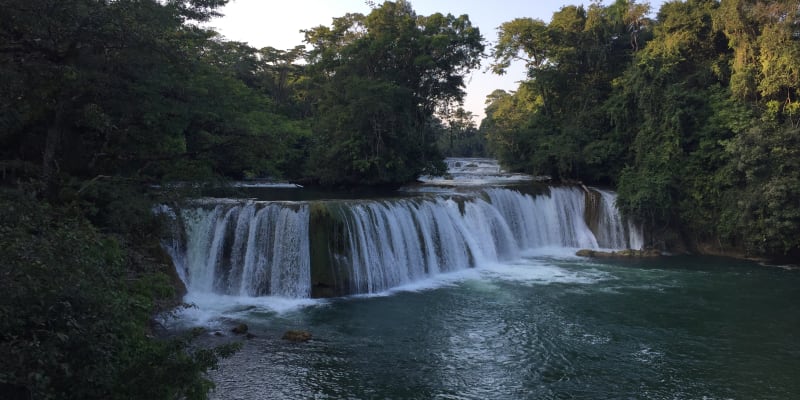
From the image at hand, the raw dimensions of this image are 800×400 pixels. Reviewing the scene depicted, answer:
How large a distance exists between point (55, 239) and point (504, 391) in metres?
6.33

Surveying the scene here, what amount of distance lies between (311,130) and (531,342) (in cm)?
1889

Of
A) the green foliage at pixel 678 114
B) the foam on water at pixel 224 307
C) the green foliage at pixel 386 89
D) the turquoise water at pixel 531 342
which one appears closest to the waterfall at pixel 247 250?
the foam on water at pixel 224 307

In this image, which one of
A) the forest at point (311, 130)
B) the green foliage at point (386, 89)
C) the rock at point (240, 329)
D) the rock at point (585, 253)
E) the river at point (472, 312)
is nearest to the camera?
the forest at point (311, 130)

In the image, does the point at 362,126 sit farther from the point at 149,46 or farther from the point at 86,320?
the point at 86,320

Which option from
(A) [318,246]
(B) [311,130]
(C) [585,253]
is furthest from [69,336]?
(B) [311,130]

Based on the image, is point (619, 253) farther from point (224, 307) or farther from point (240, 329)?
point (240, 329)

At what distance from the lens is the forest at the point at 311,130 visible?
4.99m

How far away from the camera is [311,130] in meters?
26.6

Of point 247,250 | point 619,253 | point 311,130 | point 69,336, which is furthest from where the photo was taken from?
point 311,130

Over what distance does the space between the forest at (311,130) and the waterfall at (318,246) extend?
1.16 metres

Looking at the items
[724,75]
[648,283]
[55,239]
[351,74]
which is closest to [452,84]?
[351,74]

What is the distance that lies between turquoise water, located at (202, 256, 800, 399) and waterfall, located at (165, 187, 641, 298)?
0.69 meters

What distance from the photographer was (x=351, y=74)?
2450 centimetres

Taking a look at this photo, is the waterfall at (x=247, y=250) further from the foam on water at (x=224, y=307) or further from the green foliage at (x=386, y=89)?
the green foliage at (x=386, y=89)
